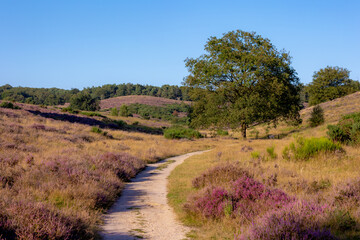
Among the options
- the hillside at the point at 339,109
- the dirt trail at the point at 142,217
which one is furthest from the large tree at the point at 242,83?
the dirt trail at the point at 142,217

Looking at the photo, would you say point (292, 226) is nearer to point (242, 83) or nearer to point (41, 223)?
point (41, 223)

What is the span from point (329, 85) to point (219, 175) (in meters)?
67.7

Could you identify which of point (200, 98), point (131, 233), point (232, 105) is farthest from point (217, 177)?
point (200, 98)

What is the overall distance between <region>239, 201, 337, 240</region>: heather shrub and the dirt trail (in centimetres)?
183

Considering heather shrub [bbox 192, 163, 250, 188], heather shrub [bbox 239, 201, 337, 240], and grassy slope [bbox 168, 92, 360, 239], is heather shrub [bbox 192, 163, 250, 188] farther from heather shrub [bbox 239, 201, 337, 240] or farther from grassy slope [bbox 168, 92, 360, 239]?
heather shrub [bbox 239, 201, 337, 240]

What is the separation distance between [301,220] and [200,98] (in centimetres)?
2848

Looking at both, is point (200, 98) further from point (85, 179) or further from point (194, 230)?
point (194, 230)

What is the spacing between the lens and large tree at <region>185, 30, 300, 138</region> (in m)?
28.6

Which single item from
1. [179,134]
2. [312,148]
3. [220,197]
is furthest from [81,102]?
[220,197]

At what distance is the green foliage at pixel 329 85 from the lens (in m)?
64.3

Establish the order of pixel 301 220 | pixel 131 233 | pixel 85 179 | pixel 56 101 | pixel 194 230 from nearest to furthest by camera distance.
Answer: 1. pixel 301 220
2. pixel 131 233
3. pixel 194 230
4. pixel 85 179
5. pixel 56 101

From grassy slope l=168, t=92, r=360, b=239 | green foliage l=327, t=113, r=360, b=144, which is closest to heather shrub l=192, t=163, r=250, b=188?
grassy slope l=168, t=92, r=360, b=239

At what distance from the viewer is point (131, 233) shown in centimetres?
583

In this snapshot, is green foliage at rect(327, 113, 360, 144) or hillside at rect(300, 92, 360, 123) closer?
green foliage at rect(327, 113, 360, 144)
